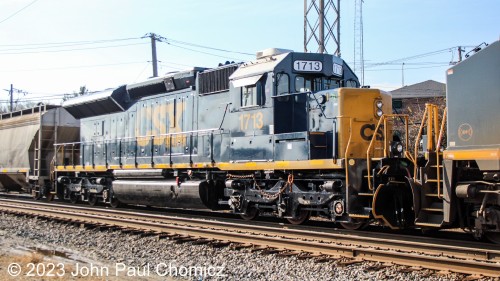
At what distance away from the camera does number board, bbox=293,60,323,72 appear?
11.6 meters

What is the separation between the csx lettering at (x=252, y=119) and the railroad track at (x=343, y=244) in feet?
7.81

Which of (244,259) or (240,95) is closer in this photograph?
(244,259)

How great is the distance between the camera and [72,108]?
1997 centimetres

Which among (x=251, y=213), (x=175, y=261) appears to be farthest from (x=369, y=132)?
(x=175, y=261)

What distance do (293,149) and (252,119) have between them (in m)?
1.48

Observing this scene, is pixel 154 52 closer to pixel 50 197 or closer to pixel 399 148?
pixel 50 197

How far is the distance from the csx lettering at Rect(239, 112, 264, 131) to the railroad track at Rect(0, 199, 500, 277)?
7.81ft

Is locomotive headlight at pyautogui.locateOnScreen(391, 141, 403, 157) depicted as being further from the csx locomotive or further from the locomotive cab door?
the locomotive cab door

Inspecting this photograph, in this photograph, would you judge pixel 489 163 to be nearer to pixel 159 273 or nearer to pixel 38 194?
pixel 159 273

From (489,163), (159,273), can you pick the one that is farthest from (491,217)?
(159,273)

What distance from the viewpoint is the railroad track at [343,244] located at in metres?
7.01

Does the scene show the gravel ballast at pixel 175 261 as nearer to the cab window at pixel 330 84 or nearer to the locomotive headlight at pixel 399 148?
the locomotive headlight at pixel 399 148

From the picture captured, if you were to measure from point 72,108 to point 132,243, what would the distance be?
11.4m

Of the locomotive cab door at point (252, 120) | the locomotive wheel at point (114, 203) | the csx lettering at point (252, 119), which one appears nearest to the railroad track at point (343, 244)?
the locomotive cab door at point (252, 120)
